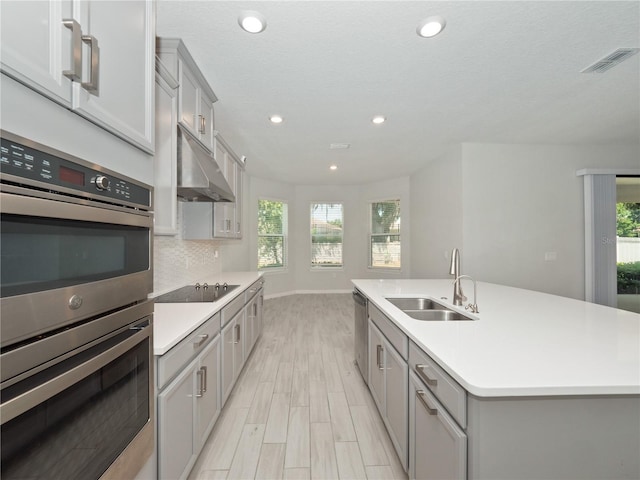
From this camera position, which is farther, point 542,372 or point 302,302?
point 302,302

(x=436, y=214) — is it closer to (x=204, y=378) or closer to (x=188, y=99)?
(x=188, y=99)

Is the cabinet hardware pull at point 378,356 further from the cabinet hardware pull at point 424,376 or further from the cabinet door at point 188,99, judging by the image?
the cabinet door at point 188,99

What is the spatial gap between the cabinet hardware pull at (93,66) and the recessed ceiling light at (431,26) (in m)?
1.74

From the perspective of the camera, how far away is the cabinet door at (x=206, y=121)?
2236 mm

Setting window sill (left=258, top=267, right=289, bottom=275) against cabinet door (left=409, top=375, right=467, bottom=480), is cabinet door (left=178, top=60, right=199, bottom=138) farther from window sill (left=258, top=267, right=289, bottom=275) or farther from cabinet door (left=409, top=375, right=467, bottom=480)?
window sill (left=258, top=267, right=289, bottom=275)

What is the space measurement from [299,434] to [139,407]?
133 cm

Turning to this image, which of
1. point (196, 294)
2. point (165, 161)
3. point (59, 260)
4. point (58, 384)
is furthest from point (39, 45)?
point (196, 294)

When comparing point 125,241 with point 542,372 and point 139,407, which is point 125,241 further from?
point 542,372

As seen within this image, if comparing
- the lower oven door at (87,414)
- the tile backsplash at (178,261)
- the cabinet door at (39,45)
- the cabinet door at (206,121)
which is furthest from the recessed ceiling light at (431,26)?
the tile backsplash at (178,261)

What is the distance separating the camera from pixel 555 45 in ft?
6.33

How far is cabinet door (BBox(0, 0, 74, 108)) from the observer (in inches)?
20.7

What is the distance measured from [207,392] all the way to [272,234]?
4989 millimetres

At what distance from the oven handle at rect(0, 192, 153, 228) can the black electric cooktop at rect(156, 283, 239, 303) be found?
1.54 meters

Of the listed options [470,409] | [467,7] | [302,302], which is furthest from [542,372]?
[302,302]
